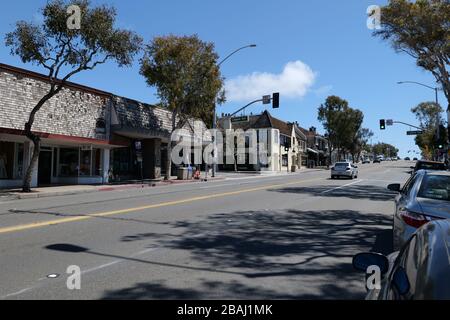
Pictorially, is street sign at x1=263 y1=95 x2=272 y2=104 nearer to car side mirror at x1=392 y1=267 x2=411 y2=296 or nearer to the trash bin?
the trash bin

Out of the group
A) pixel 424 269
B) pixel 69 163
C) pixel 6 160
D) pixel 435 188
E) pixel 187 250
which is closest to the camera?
pixel 424 269

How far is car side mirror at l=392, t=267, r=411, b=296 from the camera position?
2.47 meters

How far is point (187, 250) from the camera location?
8266mm

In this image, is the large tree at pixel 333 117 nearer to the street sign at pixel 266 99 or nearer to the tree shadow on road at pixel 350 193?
the street sign at pixel 266 99

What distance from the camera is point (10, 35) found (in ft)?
69.1

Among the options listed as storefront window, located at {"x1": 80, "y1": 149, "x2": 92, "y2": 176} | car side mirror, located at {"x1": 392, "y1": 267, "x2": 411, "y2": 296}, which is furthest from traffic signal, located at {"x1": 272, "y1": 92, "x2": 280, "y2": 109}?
car side mirror, located at {"x1": 392, "y1": 267, "x2": 411, "y2": 296}

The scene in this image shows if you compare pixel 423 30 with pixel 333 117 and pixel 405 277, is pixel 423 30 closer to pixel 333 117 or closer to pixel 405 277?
pixel 405 277

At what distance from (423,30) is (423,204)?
67.2ft

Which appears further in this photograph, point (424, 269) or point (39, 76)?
point (39, 76)

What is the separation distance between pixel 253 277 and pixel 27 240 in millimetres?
4859

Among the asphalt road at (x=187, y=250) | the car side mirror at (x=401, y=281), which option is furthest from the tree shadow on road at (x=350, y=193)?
the car side mirror at (x=401, y=281)

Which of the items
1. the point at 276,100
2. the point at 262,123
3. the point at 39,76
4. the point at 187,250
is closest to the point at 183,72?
the point at 276,100

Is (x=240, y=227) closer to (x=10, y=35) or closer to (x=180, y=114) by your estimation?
(x=10, y=35)

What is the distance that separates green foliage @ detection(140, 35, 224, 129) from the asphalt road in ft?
62.4
